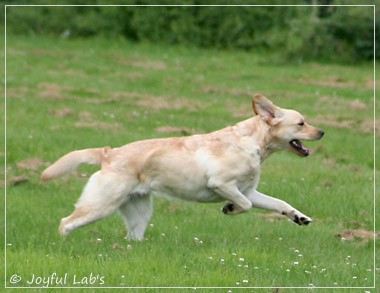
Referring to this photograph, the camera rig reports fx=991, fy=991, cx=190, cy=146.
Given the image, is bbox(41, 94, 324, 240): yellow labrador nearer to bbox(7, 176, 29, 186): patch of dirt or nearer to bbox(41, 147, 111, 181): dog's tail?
bbox(41, 147, 111, 181): dog's tail

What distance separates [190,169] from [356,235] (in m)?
2.18

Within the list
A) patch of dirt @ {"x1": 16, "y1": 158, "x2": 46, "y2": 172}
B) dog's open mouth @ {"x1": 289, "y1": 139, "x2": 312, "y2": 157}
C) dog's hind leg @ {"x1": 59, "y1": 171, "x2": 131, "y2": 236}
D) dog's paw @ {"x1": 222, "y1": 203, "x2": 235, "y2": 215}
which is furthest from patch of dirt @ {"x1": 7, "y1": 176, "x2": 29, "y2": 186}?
dog's open mouth @ {"x1": 289, "y1": 139, "x2": 312, "y2": 157}

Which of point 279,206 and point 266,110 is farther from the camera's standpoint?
point 266,110

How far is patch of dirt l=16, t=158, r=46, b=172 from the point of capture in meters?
13.6

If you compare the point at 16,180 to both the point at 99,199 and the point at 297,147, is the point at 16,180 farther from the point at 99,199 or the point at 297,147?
the point at 297,147

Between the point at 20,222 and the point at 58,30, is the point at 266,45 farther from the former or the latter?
the point at 20,222

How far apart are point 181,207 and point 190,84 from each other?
1179 centimetres

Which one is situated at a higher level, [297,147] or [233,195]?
[297,147]

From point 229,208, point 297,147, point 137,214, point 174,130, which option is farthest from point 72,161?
point 174,130

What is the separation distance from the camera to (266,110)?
9742 millimetres

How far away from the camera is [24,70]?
24.1 meters

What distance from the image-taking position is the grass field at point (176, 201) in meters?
8.35

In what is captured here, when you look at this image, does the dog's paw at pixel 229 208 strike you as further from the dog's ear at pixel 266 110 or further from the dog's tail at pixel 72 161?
the dog's tail at pixel 72 161

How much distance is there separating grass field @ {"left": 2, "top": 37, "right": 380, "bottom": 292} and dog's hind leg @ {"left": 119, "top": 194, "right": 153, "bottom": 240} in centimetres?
18
